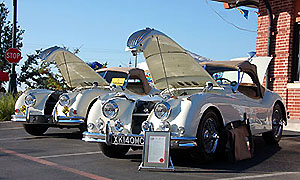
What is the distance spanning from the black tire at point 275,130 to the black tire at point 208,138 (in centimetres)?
244

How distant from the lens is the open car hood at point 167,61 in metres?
6.50

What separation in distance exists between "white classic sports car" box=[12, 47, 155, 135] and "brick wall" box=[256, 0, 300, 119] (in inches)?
186

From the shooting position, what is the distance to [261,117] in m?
8.20

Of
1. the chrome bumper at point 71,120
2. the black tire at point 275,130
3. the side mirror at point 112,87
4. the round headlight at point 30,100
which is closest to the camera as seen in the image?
the black tire at point 275,130

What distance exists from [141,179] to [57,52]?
564 cm

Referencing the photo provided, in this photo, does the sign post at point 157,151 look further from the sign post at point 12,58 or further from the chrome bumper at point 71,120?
the sign post at point 12,58

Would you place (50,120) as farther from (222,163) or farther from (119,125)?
(222,163)

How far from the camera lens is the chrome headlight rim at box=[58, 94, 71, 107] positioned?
9109 millimetres

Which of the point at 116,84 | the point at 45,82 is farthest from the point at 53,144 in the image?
the point at 45,82

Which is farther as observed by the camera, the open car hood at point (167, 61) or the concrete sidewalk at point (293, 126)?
the concrete sidewalk at point (293, 126)

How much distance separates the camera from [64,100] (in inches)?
360

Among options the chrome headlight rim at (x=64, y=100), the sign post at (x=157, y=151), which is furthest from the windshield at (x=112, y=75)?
the sign post at (x=157, y=151)

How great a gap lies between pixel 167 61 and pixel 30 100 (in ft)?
12.0

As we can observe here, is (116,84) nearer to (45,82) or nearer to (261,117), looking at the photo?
(261,117)
